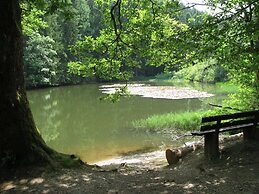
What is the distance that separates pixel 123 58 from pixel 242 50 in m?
3.66

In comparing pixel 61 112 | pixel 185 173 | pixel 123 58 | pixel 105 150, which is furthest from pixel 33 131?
pixel 61 112

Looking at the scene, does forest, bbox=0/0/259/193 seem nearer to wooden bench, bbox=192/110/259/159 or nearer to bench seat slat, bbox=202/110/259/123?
wooden bench, bbox=192/110/259/159

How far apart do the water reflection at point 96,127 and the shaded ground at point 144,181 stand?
8207 millimetres

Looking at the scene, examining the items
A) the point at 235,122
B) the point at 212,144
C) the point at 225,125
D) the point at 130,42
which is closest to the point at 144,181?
the point at 212,144

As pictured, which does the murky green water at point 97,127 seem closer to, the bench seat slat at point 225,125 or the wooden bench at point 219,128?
the wooden bench at point 219,128

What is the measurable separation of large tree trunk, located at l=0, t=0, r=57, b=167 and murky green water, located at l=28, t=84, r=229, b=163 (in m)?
8.19

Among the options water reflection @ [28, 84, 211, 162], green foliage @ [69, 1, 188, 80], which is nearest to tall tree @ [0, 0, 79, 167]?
green foliage @ [69, 1, 188, 80]

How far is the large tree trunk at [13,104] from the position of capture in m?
6.77

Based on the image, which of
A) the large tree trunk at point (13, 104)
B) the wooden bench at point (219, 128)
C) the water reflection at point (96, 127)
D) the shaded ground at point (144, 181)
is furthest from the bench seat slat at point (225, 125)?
the water reflection at point (96, 127)

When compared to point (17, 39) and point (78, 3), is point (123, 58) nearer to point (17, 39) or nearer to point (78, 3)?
point (17, 39)

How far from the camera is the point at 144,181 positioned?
679 centimetres

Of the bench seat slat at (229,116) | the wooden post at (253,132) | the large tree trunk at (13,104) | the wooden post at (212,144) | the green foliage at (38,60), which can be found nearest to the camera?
the large tree trunk at (13,104)

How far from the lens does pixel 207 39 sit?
361 inches

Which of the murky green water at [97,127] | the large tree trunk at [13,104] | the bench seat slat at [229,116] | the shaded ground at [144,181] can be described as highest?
the large tree trunk at [13,104]
